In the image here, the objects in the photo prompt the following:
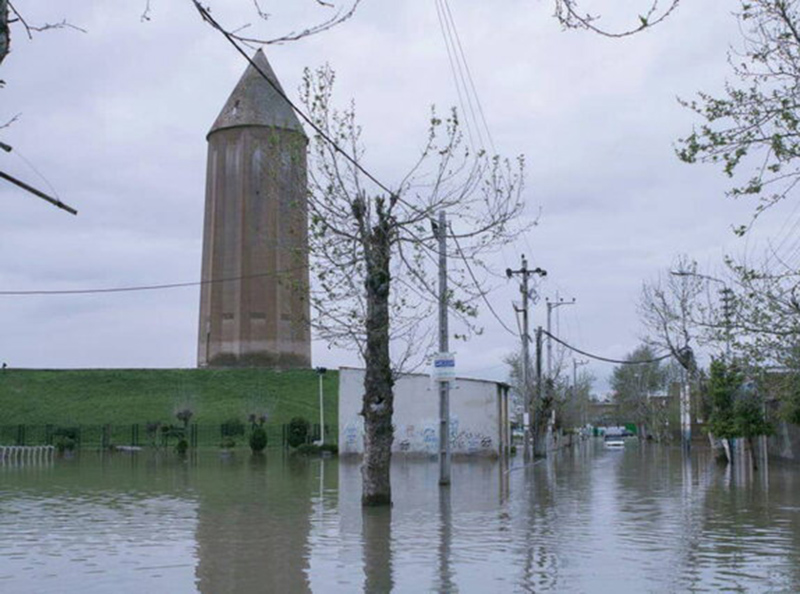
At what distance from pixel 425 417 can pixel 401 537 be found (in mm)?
30490

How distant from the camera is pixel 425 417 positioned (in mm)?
44500

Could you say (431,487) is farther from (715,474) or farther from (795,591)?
(795,591)

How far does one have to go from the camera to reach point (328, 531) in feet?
48.7

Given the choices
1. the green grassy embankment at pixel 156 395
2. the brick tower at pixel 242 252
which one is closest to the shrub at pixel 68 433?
the green grassy embankment at pixel 156 395

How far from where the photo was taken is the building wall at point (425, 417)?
4406 centimetres

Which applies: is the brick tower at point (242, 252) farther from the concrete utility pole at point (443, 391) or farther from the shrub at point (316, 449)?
the concrete utility pole at point (443, 391)

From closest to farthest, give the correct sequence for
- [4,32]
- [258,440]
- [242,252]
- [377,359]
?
1. [4,32]
2. [377,359]
3. [258,440]
4. [242,252]

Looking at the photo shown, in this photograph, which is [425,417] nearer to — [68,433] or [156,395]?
[68,433]

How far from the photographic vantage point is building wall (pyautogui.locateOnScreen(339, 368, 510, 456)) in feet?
145

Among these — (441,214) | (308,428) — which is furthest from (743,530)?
(308,428)

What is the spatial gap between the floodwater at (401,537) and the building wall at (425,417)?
16927 mm

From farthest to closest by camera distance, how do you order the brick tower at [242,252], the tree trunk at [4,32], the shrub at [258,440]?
the brick tower at [242,252] < the shrub at [258,440] < the tree trunk at [4,32]

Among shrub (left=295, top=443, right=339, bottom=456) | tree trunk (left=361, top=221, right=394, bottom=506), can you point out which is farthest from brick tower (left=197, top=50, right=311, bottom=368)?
tree trunk (left=361, top=221, right=394, bottom=506)

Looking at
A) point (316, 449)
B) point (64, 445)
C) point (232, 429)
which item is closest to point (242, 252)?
point (232, 429)
